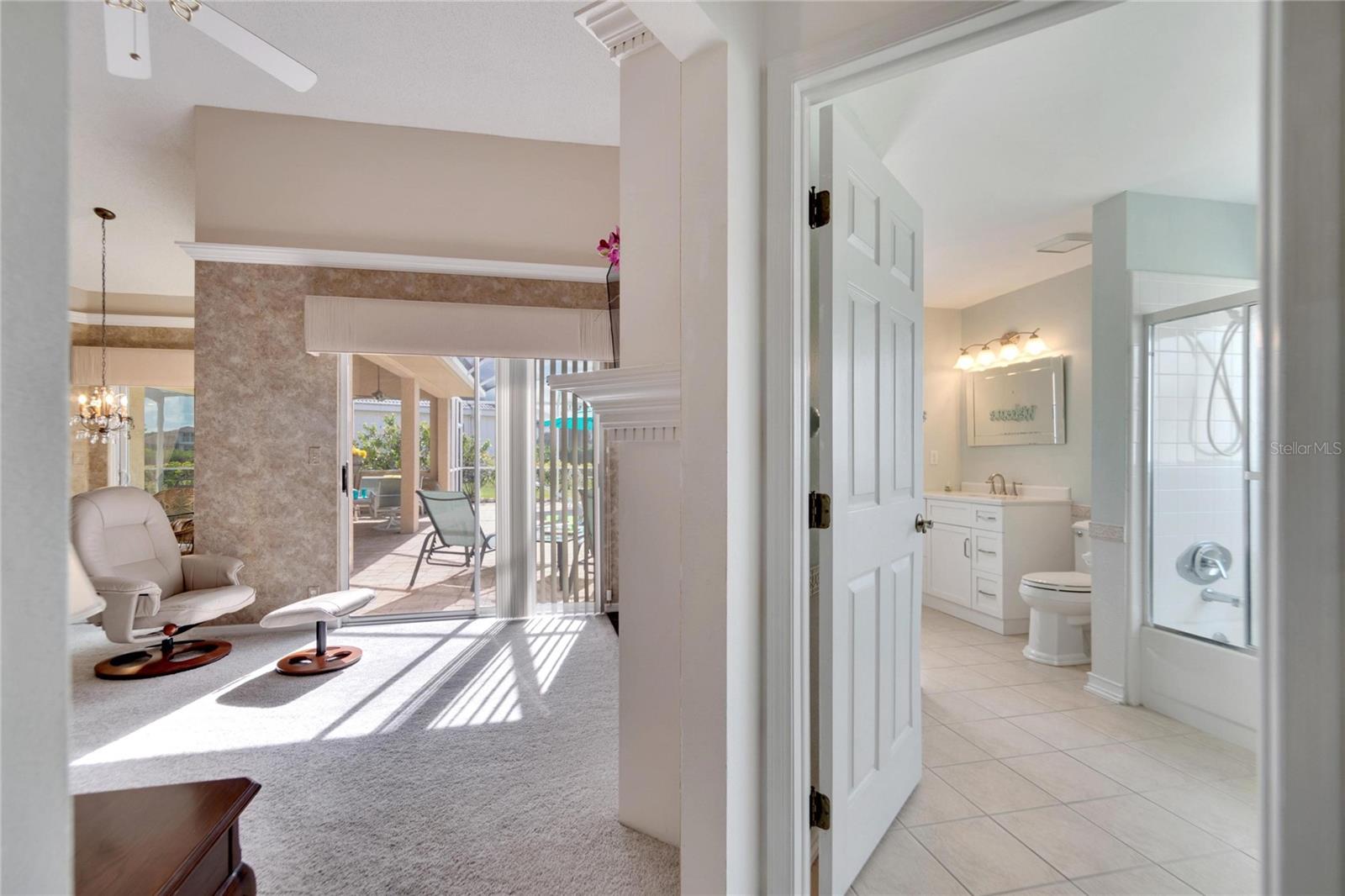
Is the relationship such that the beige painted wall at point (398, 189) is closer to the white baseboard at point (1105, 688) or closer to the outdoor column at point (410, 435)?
the outdoor column at point (410, 435)

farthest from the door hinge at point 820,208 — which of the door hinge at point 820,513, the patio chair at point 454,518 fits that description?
the patio chair at point 454,518

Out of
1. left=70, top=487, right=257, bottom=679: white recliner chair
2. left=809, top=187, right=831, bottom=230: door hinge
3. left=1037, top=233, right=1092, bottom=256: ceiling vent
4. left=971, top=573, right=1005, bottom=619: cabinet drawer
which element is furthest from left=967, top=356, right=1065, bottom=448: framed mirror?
left=70, top=487, right=257, bottom=679: white recliner chair

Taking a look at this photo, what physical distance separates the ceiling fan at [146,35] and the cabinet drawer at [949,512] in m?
4.60

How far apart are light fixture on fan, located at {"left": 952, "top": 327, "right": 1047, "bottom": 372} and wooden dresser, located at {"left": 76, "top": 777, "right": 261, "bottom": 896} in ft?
17.0

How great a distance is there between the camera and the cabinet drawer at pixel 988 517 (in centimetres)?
403

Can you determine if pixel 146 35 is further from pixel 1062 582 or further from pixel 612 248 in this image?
pixel 1062 582

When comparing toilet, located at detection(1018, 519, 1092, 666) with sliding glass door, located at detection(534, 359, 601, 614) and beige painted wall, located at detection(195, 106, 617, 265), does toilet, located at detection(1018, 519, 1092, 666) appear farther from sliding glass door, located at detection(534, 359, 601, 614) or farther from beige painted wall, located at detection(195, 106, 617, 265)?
beige painted wall, located at detection(195, 106, 617, 265)

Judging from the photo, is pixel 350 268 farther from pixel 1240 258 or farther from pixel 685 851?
pixel 1240 258

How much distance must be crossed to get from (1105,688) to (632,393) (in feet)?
9.77

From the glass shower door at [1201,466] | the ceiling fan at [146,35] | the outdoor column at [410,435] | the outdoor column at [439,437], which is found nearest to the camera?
the ceiling fan at [146,35]

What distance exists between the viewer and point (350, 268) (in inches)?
151

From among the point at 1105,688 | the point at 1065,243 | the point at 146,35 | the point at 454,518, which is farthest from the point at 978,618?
the point at 146,35

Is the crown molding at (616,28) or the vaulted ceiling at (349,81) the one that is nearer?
the crown molding at (616,28)

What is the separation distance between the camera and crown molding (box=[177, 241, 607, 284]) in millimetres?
3613
